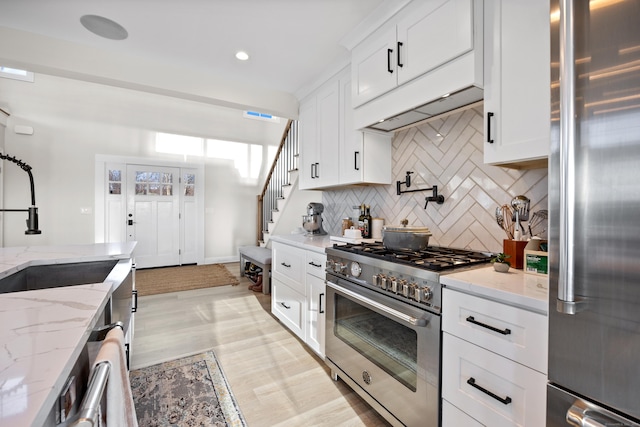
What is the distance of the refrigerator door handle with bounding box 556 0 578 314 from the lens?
718 millimetres

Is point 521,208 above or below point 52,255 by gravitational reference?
above

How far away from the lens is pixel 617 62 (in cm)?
66

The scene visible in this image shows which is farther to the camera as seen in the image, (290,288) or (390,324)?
(290,288)

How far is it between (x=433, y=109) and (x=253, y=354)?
2312 millimetres

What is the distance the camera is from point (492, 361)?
111 cm

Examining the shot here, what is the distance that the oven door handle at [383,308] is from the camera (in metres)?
1.35

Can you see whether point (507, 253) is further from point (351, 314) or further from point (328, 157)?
point (328, 157)

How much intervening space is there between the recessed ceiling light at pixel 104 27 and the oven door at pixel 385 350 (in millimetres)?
2580

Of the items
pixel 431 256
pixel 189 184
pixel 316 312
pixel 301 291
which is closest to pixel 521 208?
pixel 431 256

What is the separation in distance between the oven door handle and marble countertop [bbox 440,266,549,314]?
231 mm

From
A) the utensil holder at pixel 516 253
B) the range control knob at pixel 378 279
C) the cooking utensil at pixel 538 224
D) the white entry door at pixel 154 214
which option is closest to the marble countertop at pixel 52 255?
the range control knob at pixel 378 279

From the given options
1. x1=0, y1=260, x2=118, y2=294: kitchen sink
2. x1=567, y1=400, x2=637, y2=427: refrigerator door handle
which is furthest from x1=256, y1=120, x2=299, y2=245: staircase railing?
x1=567, y1=400, x2=637, y2=427: refrigerator door handle

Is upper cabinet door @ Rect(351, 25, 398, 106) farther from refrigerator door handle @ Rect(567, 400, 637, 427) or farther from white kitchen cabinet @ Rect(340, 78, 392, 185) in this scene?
refrigerator door handle @ Rect(567, 400, 637, 427)

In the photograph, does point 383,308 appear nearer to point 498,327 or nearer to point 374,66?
point 498,327
